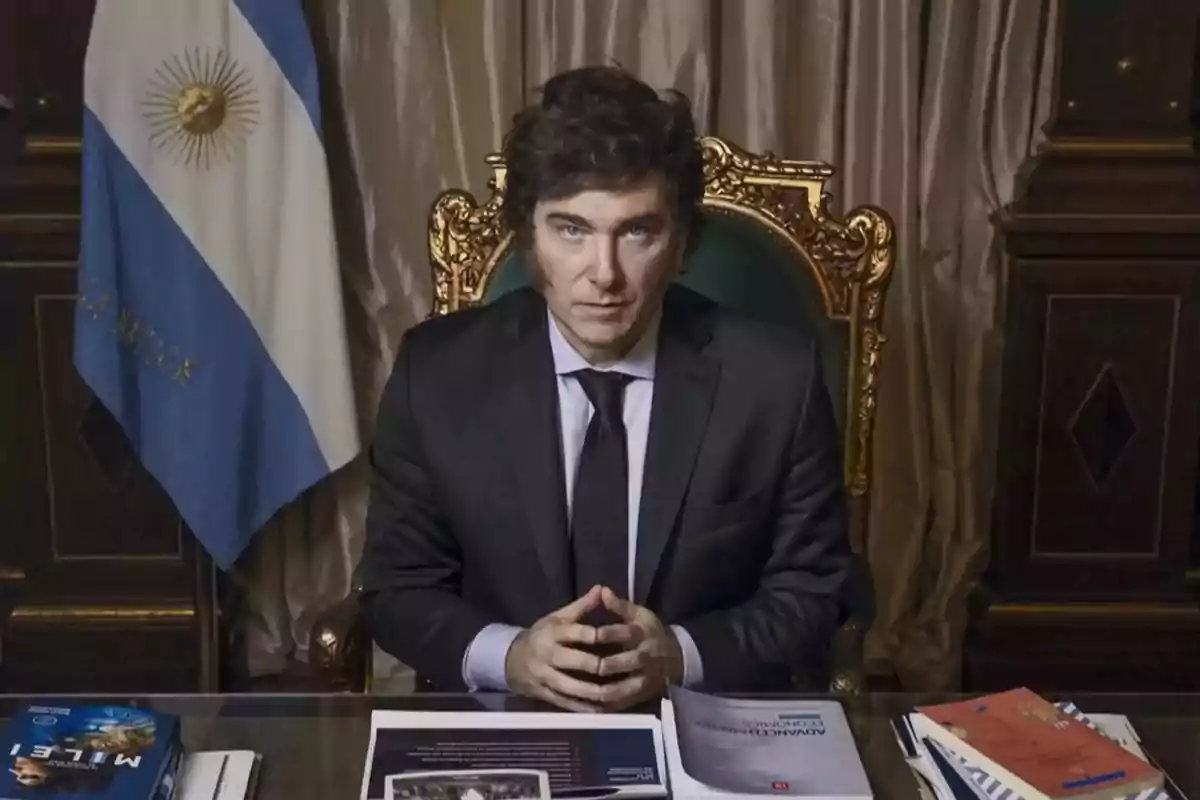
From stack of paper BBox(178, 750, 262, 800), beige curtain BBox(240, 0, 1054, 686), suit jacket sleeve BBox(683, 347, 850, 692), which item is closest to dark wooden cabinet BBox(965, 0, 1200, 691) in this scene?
beige curtain BBox(240, 0, 1054, 686)

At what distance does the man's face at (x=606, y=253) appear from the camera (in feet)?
4.76

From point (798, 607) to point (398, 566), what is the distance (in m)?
0.47

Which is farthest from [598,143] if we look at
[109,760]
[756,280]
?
[109,760]

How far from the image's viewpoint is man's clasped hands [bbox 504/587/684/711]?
1309 millimetres

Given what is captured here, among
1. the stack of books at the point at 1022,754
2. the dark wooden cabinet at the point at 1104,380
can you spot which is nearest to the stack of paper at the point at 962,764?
the stack of books at the point at 1022,754

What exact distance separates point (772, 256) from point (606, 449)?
0.42 m

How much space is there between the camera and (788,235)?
1816 millimetres

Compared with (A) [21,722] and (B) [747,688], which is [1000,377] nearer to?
(B) [747,688]

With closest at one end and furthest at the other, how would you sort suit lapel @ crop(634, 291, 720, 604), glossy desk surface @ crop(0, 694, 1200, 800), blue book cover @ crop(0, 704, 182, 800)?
blue book cover @ crop(0, 704, 182, 800) → glossy desk surface @ crop(0, 694, 1200, 800) → suit lapel @ crop(634, 291, 720, 604)

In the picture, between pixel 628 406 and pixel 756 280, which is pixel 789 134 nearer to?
pixel 756 280

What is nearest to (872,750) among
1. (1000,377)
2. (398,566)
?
(398,566)

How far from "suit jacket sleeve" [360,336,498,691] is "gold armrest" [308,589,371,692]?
35 millimetres

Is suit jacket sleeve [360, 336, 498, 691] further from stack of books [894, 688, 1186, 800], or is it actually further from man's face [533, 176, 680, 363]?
stack of books [894, 688, 1186, 800]

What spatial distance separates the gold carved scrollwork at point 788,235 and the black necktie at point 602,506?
0.35m
